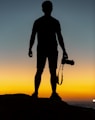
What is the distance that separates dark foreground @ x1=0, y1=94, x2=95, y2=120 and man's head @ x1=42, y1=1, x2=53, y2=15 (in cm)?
361

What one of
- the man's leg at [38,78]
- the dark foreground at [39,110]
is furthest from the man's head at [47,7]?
the dark foreground at [39,110]

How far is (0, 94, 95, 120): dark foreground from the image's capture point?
46.3ft

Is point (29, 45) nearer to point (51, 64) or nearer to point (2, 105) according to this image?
point (51, 64)

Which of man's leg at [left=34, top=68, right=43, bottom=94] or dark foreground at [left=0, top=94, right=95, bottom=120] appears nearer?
dark foreground at [left=0, top=94, right=95, bottom=120]

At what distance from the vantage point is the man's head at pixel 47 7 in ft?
49.2

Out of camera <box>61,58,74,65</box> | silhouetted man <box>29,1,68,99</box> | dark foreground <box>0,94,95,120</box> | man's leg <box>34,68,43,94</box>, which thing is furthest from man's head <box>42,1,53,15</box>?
dark foreground <box>0,94,95,120</box>

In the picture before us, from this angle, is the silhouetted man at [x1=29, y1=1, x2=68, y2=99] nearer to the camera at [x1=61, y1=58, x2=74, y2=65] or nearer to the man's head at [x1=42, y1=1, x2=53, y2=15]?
the man's head at [x1=42, y1=1, x2=53, y2=15]

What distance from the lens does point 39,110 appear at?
47.7 ft

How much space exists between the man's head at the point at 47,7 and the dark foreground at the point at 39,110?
361cm

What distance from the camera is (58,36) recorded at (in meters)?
15.6

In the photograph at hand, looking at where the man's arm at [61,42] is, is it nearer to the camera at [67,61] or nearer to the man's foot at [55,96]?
the camera at [67,61]

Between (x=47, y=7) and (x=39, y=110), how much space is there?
4.04 m

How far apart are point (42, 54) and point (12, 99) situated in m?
2.29

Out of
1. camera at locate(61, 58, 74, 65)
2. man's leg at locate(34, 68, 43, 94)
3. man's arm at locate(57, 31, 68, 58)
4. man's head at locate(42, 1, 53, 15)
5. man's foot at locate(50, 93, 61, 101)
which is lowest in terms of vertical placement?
man's foot at locate(50, 93, 61, 101)
